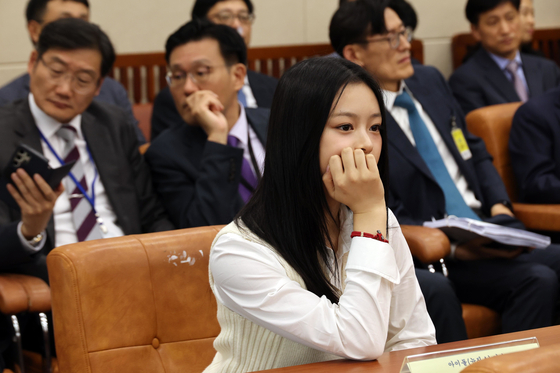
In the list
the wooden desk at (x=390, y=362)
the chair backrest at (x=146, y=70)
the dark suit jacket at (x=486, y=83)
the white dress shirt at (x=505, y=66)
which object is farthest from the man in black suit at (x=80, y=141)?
the white dress shirt at (x=505, y=66)

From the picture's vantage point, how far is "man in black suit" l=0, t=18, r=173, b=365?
2221mm

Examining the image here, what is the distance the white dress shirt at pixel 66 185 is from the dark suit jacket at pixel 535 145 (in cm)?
171

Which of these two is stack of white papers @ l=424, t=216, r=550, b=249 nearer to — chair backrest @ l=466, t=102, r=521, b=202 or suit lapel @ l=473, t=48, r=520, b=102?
chair backrest @ l=466, t=102, r=521, b=202

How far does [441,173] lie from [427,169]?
0.13m

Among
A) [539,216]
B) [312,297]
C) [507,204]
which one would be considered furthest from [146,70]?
[312,297]

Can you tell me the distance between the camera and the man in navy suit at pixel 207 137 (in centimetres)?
225

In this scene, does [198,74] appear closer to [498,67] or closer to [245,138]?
[245,138]

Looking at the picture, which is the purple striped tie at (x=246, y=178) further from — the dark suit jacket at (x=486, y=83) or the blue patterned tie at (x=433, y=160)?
the dark suit jacket at (x=486, y=83)

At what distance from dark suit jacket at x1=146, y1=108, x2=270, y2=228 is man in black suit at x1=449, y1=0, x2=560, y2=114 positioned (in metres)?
1.84

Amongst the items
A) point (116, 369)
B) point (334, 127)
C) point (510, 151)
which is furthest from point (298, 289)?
point (510, 151)

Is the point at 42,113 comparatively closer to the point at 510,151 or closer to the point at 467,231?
the point at 467,231

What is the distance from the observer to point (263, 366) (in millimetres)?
1158

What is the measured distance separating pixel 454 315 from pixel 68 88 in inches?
60.6

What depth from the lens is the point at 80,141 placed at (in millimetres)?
2379
